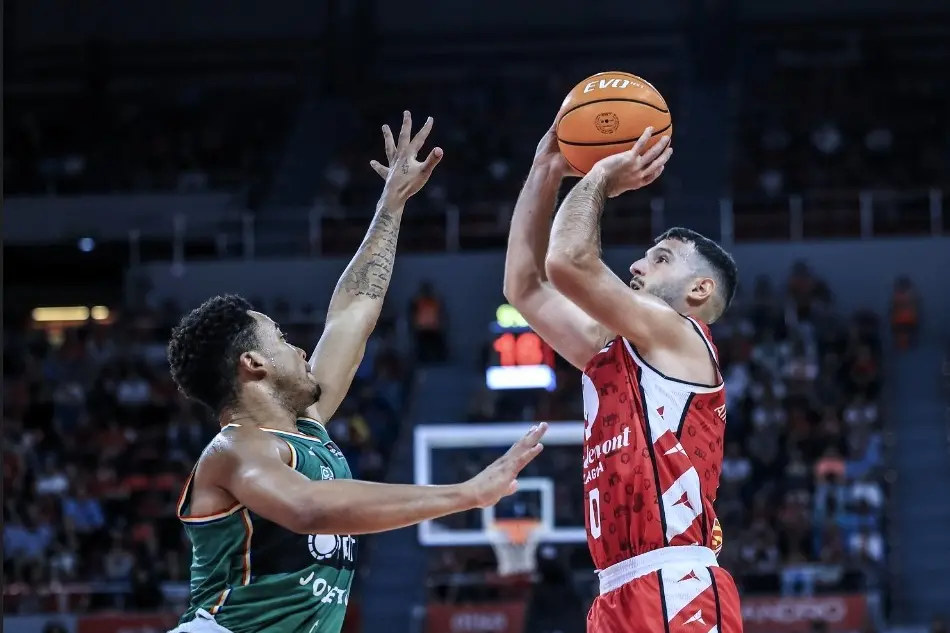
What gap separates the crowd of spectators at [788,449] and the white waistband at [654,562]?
9.11 meters

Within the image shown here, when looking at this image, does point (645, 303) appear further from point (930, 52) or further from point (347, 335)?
point (930, 52)

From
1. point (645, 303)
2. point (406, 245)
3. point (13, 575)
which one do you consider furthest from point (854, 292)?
point (645, 303)

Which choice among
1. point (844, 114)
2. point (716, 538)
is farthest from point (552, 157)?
point (844, 114)

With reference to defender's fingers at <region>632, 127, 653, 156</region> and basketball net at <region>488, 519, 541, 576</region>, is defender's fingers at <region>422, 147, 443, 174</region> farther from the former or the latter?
basketball net at <region>488, 519, 541, 576</region>

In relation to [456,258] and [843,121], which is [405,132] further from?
[843,121]

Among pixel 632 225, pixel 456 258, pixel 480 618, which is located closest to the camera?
pixel 480 618

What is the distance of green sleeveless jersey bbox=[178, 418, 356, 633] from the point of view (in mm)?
3666

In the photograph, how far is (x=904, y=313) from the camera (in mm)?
16953

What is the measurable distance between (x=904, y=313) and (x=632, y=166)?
43.8ft

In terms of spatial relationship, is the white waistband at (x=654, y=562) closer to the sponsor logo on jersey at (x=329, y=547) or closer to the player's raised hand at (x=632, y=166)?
the sponsor logo on jersey at (x=329, y=547)

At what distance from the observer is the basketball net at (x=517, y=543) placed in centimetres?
1361

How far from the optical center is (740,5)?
23.5 m

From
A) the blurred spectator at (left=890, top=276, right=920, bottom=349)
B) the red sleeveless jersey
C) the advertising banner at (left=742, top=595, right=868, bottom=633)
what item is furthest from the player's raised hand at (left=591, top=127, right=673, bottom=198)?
the blurred spectator at (left=890, top=276, right=920, bottom=349)

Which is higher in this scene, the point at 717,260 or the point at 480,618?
the point at 717,260
